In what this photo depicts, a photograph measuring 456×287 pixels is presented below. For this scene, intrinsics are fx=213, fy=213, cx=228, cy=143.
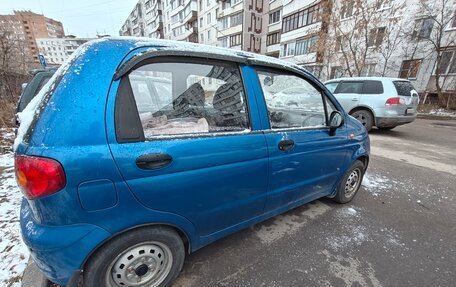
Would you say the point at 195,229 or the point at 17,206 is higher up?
the point at 195,229

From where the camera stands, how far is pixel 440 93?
14633 mm

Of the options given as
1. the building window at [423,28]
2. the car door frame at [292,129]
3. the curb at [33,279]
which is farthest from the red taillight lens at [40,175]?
the building window at [423,28]

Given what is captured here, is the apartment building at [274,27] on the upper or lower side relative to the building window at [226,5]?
lower

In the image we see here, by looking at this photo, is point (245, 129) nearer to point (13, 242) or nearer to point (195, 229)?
point (195, 229)

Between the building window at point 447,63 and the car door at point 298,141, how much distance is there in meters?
20.0

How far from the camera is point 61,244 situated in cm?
125

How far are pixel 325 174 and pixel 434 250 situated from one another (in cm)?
133

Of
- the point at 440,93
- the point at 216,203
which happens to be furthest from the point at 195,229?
the point at 440,93

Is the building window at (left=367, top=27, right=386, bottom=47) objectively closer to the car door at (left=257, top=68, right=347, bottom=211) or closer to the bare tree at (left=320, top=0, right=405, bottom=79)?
the bare tree at (left=320, top=0, right=405, bottom=79)

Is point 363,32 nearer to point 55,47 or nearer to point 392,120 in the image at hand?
point 392,120

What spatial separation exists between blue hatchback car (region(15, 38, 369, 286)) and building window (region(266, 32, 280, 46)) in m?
30.2

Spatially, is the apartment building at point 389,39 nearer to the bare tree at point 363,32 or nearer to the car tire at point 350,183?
Answer: the bare tree at point 363,32

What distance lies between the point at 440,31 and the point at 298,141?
19.9m

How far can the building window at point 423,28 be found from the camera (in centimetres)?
1614
